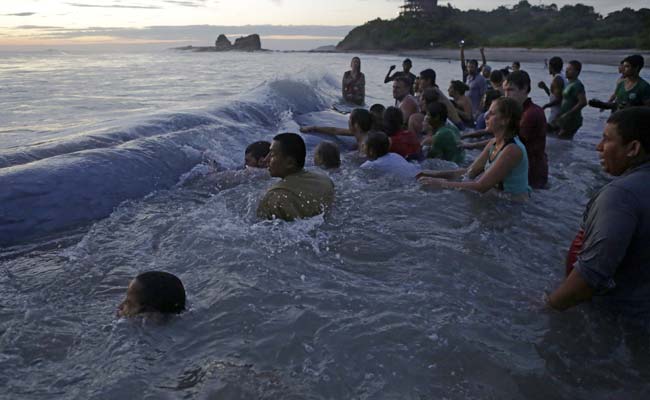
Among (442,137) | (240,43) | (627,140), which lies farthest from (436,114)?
(240,43)

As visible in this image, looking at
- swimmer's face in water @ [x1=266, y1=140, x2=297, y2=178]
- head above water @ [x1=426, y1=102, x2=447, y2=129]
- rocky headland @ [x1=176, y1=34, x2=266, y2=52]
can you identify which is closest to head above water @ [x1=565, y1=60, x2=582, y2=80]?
head above water @ [x1=426, y1=102, x2=447, y2=129]

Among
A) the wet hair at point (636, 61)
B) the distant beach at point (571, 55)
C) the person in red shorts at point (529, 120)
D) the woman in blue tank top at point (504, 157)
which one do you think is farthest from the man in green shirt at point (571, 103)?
the distant beach at point (571, 55)

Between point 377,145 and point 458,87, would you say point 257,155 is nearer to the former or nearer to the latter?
point 377,145

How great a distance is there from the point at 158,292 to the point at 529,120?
184 inches

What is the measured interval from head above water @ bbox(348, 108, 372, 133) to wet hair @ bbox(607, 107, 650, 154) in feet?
15.0

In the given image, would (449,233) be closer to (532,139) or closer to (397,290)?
(397,290)

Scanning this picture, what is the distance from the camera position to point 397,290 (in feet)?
11.3

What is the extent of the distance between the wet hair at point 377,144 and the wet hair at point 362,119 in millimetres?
944

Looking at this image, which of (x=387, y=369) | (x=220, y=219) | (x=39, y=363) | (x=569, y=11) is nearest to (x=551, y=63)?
(x=220, y=219)

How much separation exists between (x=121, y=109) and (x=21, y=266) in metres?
9.27

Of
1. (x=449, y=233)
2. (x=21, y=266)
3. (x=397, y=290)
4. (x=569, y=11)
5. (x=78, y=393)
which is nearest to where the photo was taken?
(x=78, y=393)

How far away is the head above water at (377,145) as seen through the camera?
597 cm

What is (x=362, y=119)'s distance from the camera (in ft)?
22.9

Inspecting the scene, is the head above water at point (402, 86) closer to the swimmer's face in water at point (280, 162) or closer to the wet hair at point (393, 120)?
the wet hair at point (393, 120)
